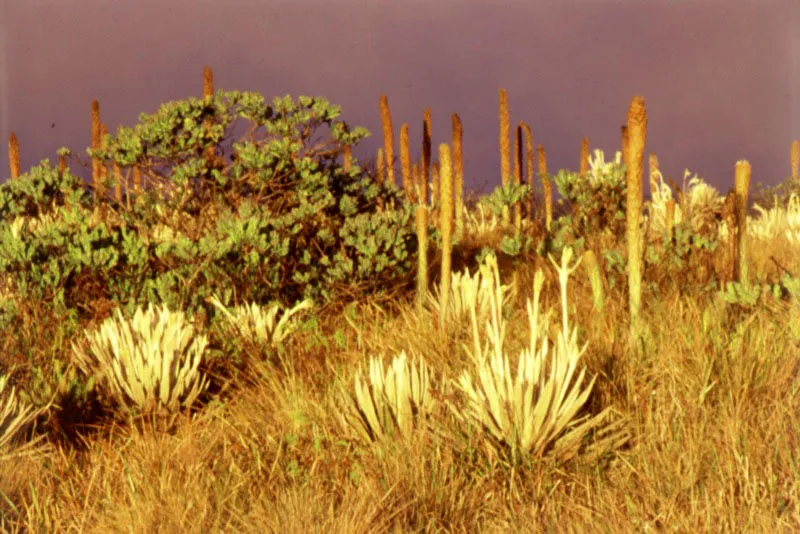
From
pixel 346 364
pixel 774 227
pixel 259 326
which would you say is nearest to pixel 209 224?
pixel 259 326

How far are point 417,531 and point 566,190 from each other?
238 inches

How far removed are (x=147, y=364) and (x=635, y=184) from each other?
8.88 feet

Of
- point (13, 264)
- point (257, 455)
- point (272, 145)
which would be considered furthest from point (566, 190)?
point (257, 455)

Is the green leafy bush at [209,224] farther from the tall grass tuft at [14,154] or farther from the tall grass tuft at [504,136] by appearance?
the tall grass tuft at [14,154]

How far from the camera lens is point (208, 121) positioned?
6.63 m

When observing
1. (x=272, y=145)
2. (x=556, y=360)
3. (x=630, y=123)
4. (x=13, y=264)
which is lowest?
(x=556, y=360)

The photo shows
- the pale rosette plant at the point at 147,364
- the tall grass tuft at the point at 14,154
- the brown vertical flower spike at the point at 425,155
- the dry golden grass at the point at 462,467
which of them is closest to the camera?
the dry golden grass at the point at 462,467

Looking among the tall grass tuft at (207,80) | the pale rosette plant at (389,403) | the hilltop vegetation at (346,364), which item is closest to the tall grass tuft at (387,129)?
the tall grass tuft at (207,80)

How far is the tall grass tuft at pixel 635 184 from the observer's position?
12.7 ft

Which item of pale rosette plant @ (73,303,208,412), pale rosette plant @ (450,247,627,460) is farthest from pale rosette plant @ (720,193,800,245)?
pale rosette plant @ (73,303,208,412)

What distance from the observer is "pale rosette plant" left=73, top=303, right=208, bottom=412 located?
415 cm

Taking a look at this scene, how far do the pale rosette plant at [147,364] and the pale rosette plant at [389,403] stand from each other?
123 cm

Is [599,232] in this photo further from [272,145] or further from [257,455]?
[257,455]

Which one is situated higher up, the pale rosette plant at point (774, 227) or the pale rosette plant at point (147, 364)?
the pale rosette plant at point (774, 227)
